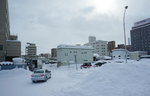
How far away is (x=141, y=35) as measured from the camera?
384ft

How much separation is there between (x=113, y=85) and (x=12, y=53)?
53.5 metres

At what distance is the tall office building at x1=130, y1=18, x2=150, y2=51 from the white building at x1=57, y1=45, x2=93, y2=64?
6827cm

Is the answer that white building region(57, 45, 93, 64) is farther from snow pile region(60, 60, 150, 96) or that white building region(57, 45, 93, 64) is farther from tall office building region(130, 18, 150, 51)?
tall office building region(130, 18, 150, 51)

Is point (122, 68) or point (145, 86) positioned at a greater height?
point (122, 68)

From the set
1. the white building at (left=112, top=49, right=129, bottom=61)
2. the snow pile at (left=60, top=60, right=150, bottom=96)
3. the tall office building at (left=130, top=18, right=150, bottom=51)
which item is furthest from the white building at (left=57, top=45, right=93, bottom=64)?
the tall office building at (left=130, top=18, right=150, bottom=51)

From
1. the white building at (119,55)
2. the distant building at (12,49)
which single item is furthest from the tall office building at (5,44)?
the white building at (119,55)

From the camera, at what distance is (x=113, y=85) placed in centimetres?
1088

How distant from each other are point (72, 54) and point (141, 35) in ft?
265

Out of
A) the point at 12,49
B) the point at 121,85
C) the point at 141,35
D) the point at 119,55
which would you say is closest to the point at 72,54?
the point at 12,49

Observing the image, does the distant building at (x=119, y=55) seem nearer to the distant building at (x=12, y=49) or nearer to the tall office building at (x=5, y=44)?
the tall office building at (x=5, y=44)

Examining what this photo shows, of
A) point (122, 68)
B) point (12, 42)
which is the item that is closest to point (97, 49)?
point (12, 42)

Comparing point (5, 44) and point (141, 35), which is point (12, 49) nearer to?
point (5, 44)

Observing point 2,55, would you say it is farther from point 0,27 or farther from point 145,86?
point 145,86

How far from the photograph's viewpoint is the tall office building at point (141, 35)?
11256cm
